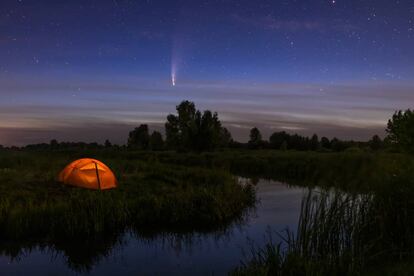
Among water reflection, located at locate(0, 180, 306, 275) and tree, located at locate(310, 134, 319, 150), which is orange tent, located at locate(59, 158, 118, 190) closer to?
water reflection, located at locate(0, 180, 306, 275)

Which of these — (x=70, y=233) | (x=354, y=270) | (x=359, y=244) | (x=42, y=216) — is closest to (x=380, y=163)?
(x=359, y=244)

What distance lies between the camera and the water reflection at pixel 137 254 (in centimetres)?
1209

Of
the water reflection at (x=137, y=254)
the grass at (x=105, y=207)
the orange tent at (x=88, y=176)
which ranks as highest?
the orange tent at (x=88, y=176)

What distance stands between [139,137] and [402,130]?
354 ft

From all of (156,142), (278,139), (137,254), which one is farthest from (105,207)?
(278,139)

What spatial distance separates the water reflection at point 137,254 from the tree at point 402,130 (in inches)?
229

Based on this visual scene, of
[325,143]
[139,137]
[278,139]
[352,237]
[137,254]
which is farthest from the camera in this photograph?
[139,137]

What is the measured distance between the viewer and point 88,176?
68.5 feet

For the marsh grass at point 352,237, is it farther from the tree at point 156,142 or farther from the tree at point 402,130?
the tree at point 156,142

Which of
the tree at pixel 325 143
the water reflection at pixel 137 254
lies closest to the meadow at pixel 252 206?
the water reflection at pixel 137 254

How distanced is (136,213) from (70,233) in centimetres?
315

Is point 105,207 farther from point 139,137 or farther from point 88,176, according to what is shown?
point 139,137

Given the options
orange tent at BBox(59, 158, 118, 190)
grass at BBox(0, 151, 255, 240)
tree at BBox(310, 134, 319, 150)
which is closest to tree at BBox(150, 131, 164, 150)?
tree at BBox(310, 134, 319, 150)

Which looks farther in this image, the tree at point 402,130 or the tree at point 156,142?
the tree at point 156,142
